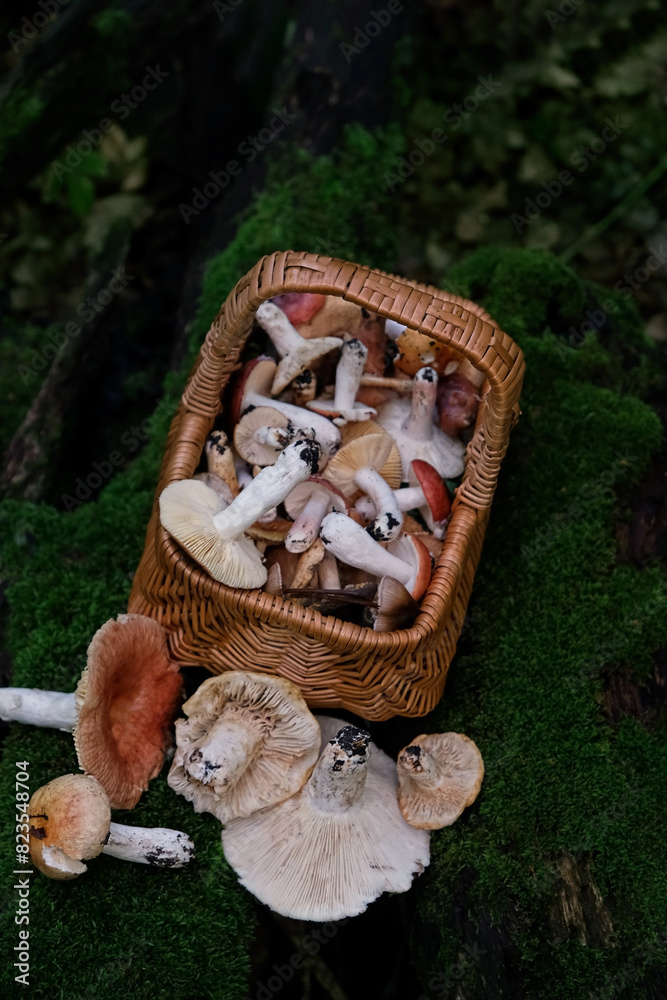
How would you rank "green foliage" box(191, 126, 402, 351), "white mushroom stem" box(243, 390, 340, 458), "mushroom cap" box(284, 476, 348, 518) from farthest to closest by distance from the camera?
"green foliage" box(191, 126, 402, 351) → "white mushroom stem" box(243, 390, 340, 458) → "mushroom cap" box(284, 476, 348, 518)

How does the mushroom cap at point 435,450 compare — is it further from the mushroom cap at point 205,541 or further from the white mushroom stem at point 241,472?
the mushroom cap at point 205,541

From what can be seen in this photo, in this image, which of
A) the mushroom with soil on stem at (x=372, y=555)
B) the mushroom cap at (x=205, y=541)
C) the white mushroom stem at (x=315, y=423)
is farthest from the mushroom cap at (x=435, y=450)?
Result: the mushroom cap at (x=205, y=541)

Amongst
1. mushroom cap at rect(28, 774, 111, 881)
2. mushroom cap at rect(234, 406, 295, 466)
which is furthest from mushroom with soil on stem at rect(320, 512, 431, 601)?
mushroom cap at rect(28, 774, 111, 881)

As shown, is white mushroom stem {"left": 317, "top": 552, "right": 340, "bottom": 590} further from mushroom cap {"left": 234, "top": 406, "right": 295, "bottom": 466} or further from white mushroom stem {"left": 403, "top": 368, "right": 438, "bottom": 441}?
white mushroom stem {"left": 403, "top": 368, "right": 438, "bottom": 441}

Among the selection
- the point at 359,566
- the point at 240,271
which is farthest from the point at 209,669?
the point at 240,271

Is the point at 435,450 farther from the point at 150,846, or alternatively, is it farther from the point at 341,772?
the point at 150,846

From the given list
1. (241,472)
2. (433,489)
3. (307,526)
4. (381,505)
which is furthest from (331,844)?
(241,472)
